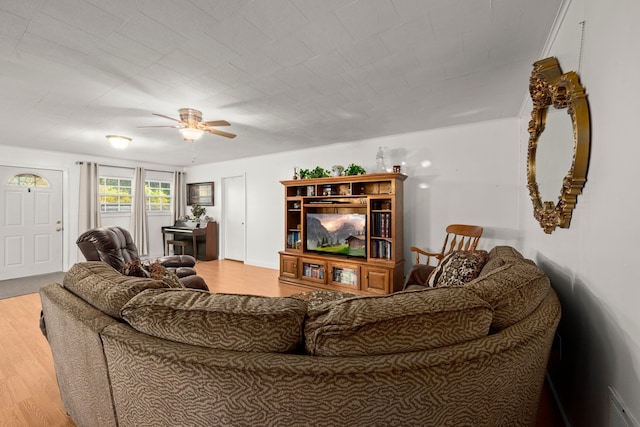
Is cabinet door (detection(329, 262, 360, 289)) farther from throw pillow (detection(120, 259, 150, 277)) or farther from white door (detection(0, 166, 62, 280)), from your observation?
white door (detection(0, 166, 62, 280))

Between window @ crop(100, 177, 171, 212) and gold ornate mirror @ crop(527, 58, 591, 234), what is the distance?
7.00 metres

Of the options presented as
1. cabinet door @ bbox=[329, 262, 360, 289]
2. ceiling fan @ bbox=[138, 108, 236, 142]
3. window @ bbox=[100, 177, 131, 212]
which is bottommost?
A: cabinet door @ bbox=[329, 262, 360, 289]

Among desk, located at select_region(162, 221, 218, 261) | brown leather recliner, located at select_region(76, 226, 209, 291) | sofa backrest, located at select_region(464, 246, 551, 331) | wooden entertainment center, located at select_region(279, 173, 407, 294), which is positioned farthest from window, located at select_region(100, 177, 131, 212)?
sofa backrest, located at select_region(464, 246, 551, 331)

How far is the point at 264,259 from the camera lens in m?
5.54

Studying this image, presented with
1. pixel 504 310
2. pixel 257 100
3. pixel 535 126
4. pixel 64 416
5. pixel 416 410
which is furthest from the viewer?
pixel 257 100

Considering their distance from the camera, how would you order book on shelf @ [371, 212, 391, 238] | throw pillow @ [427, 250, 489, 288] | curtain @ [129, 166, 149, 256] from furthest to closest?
curtain @ [129, 166, 149, 256], book on shelf @ [371, 212, 391, 238], throw pillow @ [427, 250, 489, 288]

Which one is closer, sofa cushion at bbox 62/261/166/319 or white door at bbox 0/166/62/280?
sofa cushion at bbox 62/261/166/319

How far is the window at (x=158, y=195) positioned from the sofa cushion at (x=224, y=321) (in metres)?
6.35

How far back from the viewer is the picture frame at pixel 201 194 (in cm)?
641

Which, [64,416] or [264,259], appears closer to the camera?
[64,416]

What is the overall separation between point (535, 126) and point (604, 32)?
0.96 m

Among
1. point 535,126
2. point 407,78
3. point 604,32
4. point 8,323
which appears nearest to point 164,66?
point 407,78

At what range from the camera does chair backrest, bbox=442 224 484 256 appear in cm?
319

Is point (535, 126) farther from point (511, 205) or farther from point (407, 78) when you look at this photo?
point (511, 205)
